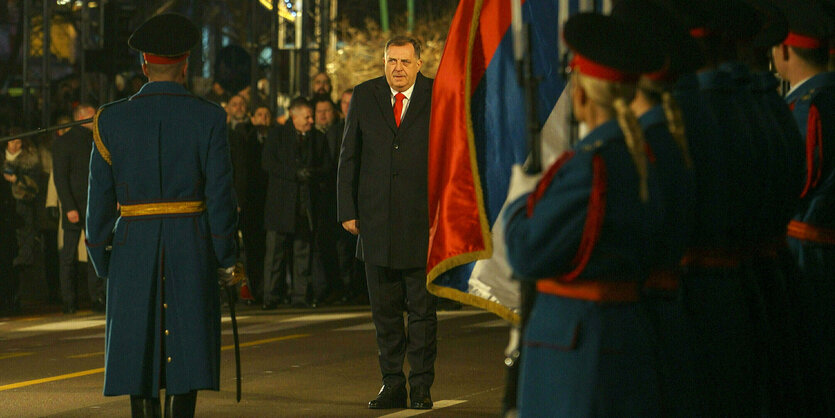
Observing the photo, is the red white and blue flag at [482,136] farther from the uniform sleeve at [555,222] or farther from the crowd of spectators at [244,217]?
the crowd of spectators at [244,217]

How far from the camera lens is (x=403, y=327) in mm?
9070

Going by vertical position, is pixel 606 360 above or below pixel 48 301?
above

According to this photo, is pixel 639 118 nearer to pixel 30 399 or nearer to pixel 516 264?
pixel 516 264

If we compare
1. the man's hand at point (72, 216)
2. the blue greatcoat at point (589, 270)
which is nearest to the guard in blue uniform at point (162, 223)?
the blue greatcoat at point (589, 270)

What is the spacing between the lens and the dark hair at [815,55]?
22.0 feet

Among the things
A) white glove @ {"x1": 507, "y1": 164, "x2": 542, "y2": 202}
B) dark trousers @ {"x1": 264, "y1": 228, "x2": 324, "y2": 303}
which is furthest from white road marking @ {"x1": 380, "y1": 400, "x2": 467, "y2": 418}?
dark trousers @ {"x1": 264, "y1": 228, "x2": 324, "y2": 303}

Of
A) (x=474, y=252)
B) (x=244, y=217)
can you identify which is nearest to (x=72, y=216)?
(x=244, y=217)

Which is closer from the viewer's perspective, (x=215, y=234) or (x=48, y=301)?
(x=215, y=234)

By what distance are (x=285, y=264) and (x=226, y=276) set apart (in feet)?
28.9

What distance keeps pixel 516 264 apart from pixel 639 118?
614mm

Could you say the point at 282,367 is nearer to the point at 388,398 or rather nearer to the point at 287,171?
the point at 388,398

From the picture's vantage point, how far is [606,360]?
14.9ft

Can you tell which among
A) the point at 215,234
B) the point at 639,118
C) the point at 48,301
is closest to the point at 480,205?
the point at 215,234

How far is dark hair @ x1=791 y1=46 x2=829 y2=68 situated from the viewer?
6.72m
